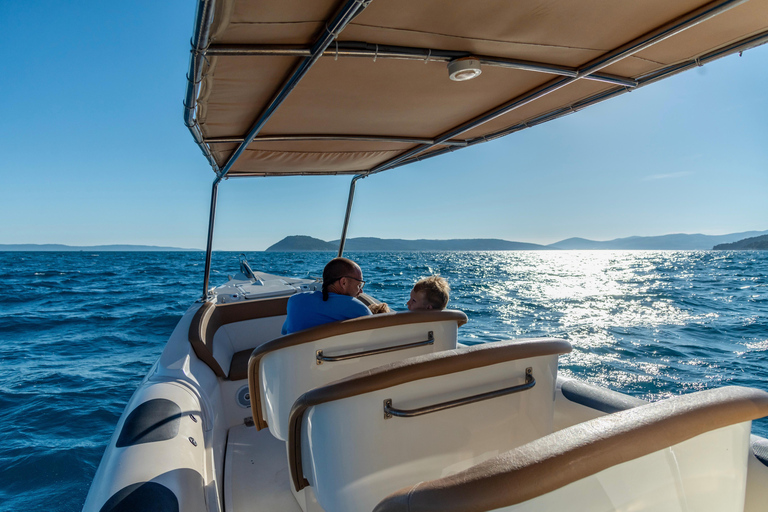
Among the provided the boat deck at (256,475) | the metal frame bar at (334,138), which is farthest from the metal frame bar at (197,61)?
the boat deck at (256,475)

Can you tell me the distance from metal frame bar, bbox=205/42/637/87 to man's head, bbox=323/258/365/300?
38.1 inches

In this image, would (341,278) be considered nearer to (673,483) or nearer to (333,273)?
(333,273)

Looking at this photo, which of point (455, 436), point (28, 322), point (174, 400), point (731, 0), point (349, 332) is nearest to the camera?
point (455, 436)

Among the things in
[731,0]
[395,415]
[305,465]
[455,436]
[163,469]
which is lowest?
[163,469]

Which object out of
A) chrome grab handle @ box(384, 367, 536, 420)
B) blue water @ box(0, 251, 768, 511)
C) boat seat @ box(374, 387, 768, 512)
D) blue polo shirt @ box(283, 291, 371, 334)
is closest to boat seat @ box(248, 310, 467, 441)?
blue polo shirt @ box(283, 291, 371, 334)

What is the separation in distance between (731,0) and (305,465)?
216 cm

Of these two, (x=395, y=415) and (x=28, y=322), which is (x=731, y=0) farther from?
(x=28, y=322)

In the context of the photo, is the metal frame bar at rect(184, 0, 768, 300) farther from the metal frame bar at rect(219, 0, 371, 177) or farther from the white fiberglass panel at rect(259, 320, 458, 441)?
the white fiberglass panel at rect(259, 320, 458, 441)

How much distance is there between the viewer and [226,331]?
12.0 ft

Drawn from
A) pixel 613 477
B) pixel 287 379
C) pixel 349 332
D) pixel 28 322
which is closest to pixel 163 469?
pixel 287 379

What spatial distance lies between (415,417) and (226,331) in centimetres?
281

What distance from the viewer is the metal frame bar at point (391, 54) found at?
1.71 m

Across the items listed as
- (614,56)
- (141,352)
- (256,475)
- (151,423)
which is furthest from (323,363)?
(141,352)

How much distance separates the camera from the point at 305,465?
1.40m
